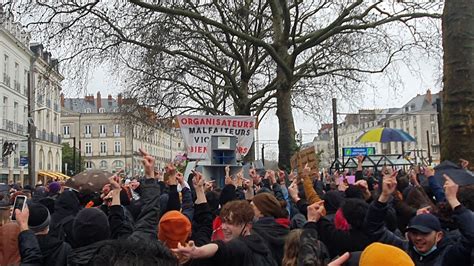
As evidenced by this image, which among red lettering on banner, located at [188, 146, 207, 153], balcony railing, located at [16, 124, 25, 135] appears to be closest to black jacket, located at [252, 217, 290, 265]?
red lettering on banner, located at [188, 146, 207, 153]

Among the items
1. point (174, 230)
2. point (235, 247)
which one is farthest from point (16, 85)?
point (235, 247)

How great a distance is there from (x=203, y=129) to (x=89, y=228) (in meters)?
8.17

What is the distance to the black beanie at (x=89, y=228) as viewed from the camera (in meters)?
3.93

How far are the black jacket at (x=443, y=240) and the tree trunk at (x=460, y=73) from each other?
154 inches

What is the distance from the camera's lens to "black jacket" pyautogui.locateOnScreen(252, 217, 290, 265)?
4.38 m

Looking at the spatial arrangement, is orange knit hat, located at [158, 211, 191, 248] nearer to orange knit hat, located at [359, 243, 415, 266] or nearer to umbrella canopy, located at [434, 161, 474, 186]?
orange knit hat, located at [359, 243, 415, 266]

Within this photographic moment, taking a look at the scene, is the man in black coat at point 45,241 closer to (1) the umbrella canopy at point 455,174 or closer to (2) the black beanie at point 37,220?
(2) the black beanie at point 37,220

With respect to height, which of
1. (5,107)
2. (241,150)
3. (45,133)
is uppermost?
(5,107)

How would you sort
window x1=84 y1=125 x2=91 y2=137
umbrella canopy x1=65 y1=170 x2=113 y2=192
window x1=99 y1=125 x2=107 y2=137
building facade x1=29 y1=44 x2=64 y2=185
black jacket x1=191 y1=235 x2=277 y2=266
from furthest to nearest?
window x1=99 y1=125 x2=107 y2=137 → window x1=84 y1=125 x2=91 y2=137 → building facade x1=29 y1=44 x2=64 y2=185 → umbrella canopy x1=65 y1=170 x2=113 y2=192 → black jacket x1=191 y1=235 x2=277 y2=266

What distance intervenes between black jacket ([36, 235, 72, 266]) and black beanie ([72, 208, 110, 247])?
7.9 inches

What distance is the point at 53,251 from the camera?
4.13 m

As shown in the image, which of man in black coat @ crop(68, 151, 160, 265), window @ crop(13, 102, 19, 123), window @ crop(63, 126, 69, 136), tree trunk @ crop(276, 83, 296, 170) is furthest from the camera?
window @ crop(63, 126, 69, 136)

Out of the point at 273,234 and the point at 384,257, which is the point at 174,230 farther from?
the point at 384,257

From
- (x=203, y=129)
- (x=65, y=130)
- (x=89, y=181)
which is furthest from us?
(x=65, y=130)
